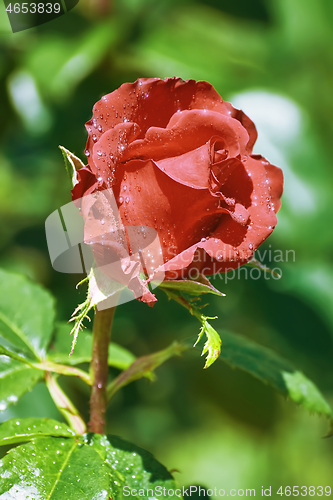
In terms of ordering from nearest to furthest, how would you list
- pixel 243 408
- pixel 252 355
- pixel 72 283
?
1. pixel 252 355
2. pixel 72 283
3. pixel 243 408

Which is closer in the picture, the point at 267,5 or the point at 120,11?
the point at 120,11

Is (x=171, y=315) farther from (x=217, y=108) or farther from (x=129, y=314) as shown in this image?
(x=217, y=108)

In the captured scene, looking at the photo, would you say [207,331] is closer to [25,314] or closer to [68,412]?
[68,412]

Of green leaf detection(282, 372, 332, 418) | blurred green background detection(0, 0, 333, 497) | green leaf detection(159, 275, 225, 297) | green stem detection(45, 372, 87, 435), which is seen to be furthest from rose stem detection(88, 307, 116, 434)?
blurred green background detection(0, 0, 333, 497)

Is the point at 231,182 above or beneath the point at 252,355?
above

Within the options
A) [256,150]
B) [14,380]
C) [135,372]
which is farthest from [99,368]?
[256,150]

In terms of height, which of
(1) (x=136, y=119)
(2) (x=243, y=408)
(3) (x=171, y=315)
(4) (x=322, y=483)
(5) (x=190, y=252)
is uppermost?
(1) (x=136, y=119)

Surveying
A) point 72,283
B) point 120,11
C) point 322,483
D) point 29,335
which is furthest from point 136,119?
point 322,483

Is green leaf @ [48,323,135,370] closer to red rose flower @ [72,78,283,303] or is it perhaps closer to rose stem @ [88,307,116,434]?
rose stem @ [88,307,116,434]
